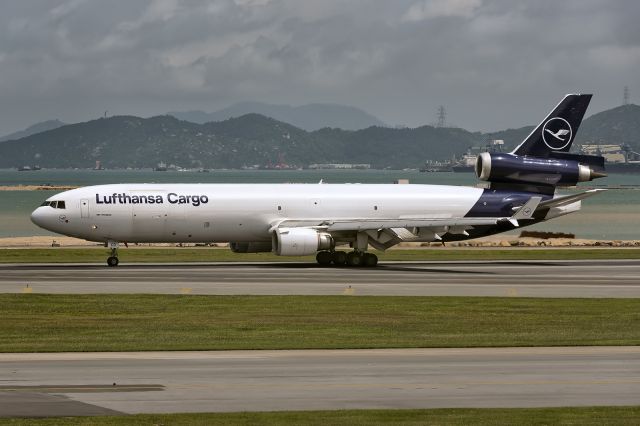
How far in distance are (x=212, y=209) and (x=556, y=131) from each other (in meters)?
20.9

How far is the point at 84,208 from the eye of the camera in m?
59.6

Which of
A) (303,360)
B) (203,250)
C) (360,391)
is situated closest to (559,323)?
(303,360)

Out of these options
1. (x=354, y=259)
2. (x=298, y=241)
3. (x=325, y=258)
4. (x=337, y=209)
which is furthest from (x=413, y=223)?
(x=298, y=241)

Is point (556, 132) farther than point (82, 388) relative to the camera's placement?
Yes

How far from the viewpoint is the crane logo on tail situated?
6531cm

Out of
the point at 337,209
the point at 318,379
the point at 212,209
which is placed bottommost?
the point at 318,379

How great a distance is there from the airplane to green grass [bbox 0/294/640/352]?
1721 centimetres

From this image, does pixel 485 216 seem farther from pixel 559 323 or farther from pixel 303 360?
pixel 303 360

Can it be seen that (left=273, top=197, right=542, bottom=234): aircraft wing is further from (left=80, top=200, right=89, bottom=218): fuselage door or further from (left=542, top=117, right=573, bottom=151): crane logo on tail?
(left=80, top=200, right=89, bottom=218): fuselage door

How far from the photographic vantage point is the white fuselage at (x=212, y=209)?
59.7 metres

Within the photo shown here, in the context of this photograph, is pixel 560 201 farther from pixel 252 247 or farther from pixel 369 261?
pixel 252 247

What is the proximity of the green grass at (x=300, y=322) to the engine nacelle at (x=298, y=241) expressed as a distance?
15933 millimetres

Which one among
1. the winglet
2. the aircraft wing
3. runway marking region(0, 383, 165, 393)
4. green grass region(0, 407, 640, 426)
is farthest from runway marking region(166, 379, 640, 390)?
the aircraft wing

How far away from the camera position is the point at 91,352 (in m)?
28.1
